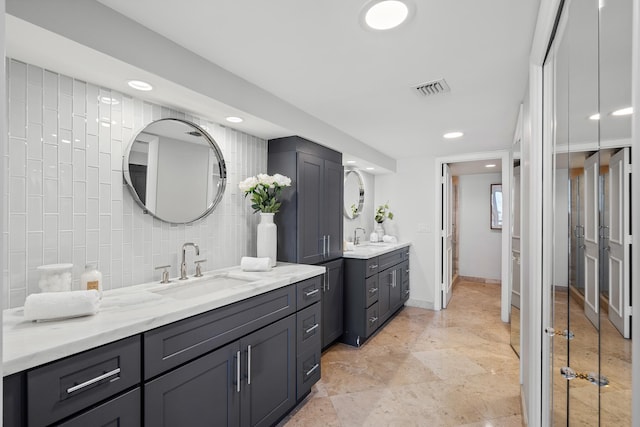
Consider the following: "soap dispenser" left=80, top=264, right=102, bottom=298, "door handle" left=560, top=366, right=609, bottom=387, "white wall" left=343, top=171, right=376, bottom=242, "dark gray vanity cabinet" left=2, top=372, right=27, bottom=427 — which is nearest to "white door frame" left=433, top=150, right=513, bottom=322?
"white wall" left=343, top=171, right=376, bottom=242

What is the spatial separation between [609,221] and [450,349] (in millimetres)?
2808

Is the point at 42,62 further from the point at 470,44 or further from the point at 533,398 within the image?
the point at 533,398

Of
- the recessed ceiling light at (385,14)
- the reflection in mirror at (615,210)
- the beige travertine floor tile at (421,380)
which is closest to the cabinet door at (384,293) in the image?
the beige travertine floor tile at (421,380)

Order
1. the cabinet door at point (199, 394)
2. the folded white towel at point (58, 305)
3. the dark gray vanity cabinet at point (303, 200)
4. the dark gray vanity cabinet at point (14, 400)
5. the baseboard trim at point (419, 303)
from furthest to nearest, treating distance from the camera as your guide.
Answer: the baseboard trim at point (419, 303), the dark gray vanity cabinet at point (303, 200), the cabinet door at point (199, 394), the folded white towel at point (58, 305), the dark gray vanity cabinet at point (14, 400)

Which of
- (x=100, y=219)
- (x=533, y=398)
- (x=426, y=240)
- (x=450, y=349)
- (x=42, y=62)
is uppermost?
(x=42, y=62)

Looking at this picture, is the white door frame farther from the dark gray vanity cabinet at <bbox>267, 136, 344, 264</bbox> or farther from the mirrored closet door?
the mirrored closet door

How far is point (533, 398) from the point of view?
155cm

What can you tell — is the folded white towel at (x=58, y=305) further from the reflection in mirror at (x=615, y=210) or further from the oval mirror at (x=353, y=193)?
the oval mirror at (x=353, y=193)

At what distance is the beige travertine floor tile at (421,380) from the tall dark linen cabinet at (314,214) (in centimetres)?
48

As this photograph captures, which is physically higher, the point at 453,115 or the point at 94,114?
the point at 453,115

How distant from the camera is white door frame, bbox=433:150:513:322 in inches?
152

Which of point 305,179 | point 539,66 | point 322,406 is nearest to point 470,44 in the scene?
point 539,66

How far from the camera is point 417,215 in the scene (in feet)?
14.9

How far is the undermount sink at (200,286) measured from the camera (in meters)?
1.87
